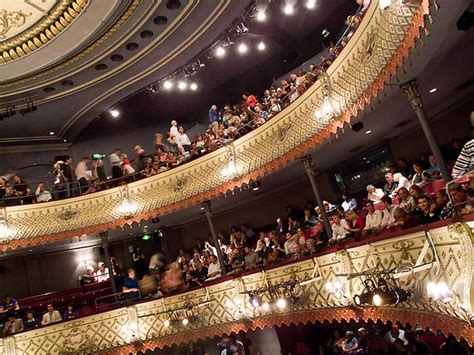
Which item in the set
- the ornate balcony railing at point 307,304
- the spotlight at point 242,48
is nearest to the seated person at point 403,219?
the ornate balcony railing at point 307,304

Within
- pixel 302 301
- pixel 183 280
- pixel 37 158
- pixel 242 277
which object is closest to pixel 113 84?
pixel 37 158

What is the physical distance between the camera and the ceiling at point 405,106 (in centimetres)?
618

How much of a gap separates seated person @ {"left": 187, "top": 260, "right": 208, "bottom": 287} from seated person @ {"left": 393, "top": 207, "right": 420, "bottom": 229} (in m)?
6.63

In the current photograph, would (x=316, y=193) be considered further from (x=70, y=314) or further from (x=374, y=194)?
(x=70, y=314)

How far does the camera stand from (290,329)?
39.2 feet

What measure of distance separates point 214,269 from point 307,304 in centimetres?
345

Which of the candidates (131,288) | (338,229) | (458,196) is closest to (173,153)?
(131,288)

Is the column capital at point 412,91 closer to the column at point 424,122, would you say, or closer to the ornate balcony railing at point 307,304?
the column at point 424,122

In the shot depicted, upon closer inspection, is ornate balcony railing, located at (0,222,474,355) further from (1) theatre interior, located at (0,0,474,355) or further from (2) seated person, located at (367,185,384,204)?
(2) seated person, located at (367,185,384,204)

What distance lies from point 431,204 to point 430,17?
7.82 ft

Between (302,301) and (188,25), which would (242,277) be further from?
(188,25)

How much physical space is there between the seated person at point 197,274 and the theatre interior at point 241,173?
0.13ft

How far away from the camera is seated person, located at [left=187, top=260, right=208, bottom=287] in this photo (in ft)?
38.8

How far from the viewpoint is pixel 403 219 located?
20.6ft
